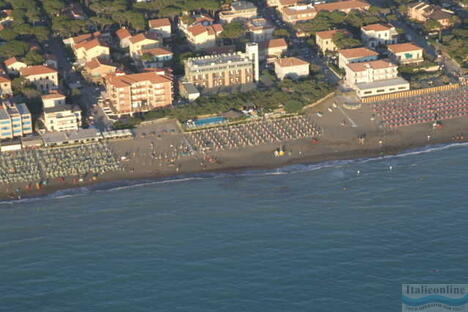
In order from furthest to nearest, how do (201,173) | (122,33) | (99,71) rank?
(122,33) → (99,71) → (201,173)

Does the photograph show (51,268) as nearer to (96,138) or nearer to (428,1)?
(96,138)

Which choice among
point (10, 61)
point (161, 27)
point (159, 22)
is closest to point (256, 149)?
point (161, 27)

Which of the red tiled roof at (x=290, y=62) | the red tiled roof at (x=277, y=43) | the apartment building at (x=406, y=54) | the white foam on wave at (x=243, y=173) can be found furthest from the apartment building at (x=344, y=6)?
the white foam on wave at (x=243, y=173)

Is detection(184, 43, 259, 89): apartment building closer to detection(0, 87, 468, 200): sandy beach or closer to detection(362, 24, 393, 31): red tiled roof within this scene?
detection(0, 87, 468, 200): sandy beach

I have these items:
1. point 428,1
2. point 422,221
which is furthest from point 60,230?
point 428,1

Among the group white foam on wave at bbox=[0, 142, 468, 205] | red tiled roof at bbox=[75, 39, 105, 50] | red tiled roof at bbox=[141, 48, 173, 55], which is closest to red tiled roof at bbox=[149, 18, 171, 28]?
red tiled roof at bbox=[141, 48, 173, 55]

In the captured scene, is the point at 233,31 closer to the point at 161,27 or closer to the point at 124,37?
the point at 161,27
